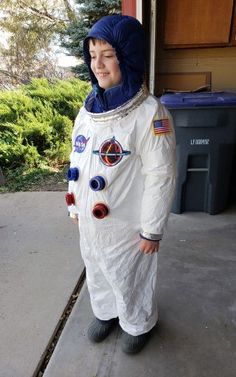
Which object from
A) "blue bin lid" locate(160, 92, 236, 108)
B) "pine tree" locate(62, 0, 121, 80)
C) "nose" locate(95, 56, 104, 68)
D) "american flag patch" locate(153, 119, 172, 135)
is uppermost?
"pine tree" locate(62, 0, 121, 80)

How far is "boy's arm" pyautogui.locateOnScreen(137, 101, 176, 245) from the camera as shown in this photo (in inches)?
48.3

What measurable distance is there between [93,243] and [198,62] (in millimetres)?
2684

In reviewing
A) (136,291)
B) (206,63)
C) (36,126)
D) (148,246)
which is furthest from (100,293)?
(36,126)

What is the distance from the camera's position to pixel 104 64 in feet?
3.94

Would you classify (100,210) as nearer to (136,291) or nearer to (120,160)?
(120,160)

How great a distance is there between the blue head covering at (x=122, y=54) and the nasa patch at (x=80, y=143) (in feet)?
0.39

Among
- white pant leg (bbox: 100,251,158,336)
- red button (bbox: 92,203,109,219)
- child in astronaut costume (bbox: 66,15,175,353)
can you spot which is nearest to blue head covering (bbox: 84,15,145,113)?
child in astronaut costume (bbox: 66,15,175,353)

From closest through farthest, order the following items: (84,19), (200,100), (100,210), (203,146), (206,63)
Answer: (100,210) < (200,100) < (203,146) < (206,63) < (84,19)

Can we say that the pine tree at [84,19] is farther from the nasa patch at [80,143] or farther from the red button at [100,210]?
the red button at [100,210]

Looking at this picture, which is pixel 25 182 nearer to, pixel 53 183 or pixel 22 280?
pixel 53 183

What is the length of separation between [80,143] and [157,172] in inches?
13.7

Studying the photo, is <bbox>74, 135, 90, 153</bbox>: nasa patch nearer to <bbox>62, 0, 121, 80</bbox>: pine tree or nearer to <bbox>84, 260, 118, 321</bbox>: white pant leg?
<bbox>84, 260, 118, 321</bbox>: white pant leg

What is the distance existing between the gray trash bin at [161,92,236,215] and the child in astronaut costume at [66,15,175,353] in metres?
1.51

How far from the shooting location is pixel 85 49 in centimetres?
128
